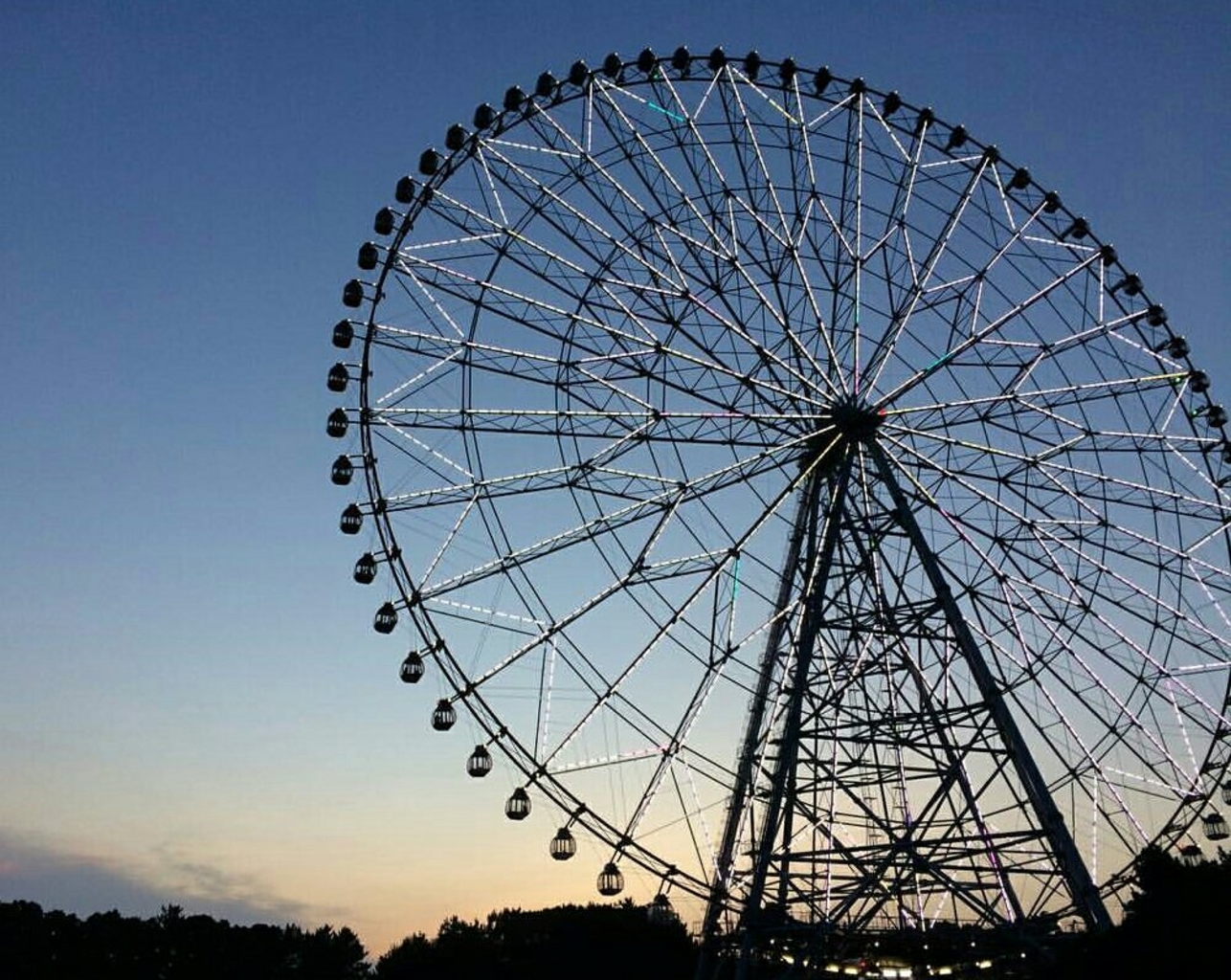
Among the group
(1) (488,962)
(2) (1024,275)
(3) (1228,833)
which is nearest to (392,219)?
(2) (1024,275)

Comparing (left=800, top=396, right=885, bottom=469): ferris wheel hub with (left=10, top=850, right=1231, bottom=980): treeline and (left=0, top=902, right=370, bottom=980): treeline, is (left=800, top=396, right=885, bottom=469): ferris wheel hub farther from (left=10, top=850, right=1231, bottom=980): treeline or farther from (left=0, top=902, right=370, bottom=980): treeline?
(left=0, top=902, right=370, bottom=980): treeline

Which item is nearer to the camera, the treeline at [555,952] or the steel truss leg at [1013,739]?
the steel truss leg at [1013,739]

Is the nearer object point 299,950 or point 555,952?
point 555,952

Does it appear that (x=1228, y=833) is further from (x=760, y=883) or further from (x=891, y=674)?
(x=760, y=883)

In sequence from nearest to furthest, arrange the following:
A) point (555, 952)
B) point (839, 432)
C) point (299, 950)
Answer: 1. point (839, 432)
2. point (555, 952)
3. point (299, 950)

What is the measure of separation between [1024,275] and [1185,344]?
4.77m

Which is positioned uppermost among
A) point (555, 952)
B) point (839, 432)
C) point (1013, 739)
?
point (839, 432)

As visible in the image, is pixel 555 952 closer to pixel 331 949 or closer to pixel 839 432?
pixel 331 949

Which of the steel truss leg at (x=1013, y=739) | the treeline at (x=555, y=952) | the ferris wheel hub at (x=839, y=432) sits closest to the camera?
the steel truss leg at (x=1013, y=739)

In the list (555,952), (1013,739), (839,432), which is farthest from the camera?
(555,952)

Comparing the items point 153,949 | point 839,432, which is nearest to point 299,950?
point 153,949

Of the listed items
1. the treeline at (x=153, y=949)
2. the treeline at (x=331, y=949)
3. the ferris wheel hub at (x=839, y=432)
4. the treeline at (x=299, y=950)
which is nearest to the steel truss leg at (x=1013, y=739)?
the ferris wheel hub at (x=839, y=432)

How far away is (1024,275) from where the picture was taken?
2898 centimetres

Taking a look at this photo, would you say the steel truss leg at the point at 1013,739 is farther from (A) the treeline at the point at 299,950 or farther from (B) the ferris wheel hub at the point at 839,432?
(A) the treeline at the point at 299,950
